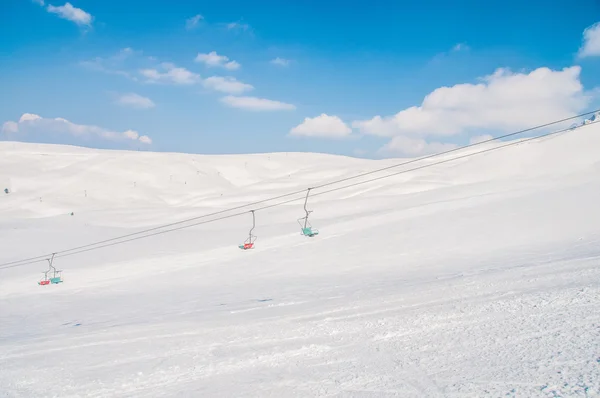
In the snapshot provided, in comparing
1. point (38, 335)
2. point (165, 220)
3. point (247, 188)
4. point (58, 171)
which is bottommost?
point (38, 335)

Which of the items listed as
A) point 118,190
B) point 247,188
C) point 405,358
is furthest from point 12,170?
point 405,358

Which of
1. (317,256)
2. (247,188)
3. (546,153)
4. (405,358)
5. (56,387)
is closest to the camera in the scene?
(405,358)

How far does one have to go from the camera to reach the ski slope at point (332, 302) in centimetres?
534

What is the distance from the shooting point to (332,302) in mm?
10430

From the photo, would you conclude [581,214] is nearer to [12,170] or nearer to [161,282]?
[161,282]

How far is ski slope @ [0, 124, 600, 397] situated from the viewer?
5344mm

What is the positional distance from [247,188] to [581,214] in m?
44.7

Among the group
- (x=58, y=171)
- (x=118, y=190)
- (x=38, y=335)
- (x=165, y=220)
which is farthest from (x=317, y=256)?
(x=58, y=171)

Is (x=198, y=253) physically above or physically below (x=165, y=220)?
below

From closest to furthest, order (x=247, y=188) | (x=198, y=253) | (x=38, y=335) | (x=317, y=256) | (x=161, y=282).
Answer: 1. (x=38, y=335)
2. (x=161, y=282)
3. (x=317, y=256)
4. (x=198, y=253)
5. (x=247, y=188)

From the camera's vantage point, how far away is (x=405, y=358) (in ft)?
18.5

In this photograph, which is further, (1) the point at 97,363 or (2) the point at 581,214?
(2) the point at 581,214

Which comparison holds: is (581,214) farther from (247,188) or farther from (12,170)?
(12,170)

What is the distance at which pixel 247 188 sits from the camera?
61156mm
